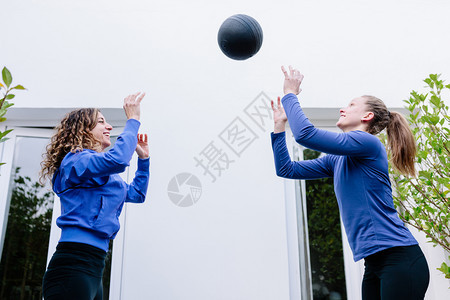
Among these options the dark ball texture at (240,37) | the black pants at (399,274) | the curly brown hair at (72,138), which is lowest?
the black pants at (399,274)

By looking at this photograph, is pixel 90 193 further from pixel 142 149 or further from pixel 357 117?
pixel 357 117

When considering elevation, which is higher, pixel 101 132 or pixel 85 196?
pixel 101 132

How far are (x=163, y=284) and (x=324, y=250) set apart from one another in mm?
1036

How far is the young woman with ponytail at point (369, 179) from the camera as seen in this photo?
5.10 feet

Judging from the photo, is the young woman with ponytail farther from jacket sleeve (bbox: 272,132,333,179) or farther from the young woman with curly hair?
the young woman with curly hair

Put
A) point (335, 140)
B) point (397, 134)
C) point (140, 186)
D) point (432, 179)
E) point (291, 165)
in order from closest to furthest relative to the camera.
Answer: point (335, 140)
point (397, 134)
point (291, 165)
point (140, 186)
point (432, 179)

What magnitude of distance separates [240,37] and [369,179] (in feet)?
3.23

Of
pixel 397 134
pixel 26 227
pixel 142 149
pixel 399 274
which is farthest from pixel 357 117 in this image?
pixel 26 227

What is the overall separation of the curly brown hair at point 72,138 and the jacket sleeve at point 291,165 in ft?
2.69

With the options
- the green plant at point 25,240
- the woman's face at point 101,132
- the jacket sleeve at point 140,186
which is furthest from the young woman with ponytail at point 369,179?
the green plant at point 25,240

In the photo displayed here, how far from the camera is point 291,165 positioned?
2.04 meters

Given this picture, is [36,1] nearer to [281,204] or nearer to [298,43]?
[298,43]

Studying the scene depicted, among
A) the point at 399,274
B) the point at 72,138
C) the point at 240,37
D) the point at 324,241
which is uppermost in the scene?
the point at 240,37

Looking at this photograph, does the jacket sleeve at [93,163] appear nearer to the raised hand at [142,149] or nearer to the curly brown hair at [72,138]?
the curly brown hair at [72,138]
